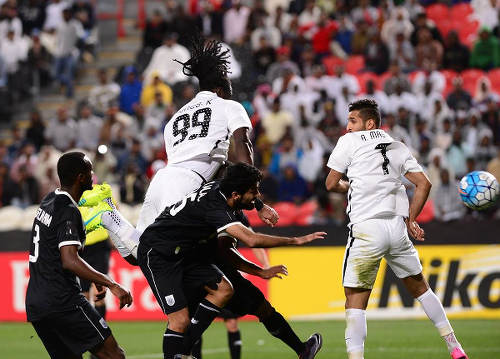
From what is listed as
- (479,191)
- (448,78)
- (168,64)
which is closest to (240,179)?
(479,191)

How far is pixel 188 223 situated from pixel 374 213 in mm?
1578

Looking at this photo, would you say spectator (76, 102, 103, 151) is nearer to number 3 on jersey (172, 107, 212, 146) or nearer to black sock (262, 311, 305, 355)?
number 3 on jersey (172, 107, 212, 146)

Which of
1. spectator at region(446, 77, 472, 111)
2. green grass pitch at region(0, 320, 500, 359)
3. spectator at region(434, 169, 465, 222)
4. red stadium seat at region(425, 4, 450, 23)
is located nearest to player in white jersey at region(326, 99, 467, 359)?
green grass pitch at region(0, 320, 500, 359)

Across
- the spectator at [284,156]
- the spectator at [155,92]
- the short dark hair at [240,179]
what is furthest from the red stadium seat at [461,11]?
the short dark hair at [240,179]

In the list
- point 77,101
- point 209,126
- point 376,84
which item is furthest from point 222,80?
point 77,101

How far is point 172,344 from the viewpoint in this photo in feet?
26.2

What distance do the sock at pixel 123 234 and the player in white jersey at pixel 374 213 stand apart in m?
1.69

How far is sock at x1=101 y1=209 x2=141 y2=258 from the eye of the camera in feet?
28.1

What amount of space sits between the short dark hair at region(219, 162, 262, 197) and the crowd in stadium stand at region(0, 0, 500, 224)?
9.44 meters

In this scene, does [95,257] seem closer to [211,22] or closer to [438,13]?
[211,22]

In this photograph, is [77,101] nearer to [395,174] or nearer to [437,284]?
[437,284]

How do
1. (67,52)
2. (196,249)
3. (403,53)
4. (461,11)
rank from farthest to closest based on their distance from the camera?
1. (67,52)
2. (461,11)
3. (403,53)
4. (196,249)

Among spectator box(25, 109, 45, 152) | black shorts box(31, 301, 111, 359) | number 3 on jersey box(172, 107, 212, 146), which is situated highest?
number 3 on jersey box(172, 107, 212, 146)

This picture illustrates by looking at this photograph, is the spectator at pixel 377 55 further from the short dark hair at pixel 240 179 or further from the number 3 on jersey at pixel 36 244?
the number 3 on jersey at pixel 36 244
